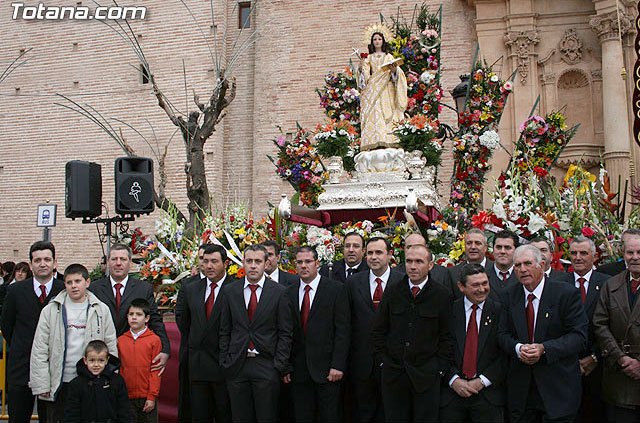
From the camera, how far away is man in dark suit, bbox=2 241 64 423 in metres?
6.48

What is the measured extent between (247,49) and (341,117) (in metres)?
7.25

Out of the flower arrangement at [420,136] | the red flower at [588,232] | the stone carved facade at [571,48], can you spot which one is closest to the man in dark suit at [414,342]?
the red flower at [588,232]

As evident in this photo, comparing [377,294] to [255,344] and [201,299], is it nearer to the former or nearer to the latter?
[255,344]

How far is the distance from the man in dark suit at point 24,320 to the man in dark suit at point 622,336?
4.51 metres

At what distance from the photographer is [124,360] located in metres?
6.18

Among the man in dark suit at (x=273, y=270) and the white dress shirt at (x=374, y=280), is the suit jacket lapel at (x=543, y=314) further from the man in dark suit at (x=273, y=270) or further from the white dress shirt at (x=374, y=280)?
the man in dark suit at (x=273, y=270)

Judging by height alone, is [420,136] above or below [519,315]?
above

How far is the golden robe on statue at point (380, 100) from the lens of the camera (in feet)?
34.7

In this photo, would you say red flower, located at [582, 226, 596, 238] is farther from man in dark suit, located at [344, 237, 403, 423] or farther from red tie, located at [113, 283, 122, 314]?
red tie, located at [113, 283, 122, 314]

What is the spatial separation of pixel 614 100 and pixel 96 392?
12.1 m

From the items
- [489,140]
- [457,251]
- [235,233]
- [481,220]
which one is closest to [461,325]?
[457,251]

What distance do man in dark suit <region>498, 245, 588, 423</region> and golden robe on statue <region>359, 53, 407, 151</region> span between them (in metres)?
5.36

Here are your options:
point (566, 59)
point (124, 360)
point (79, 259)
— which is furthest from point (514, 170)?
point (79, 259)

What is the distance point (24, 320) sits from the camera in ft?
21.4
